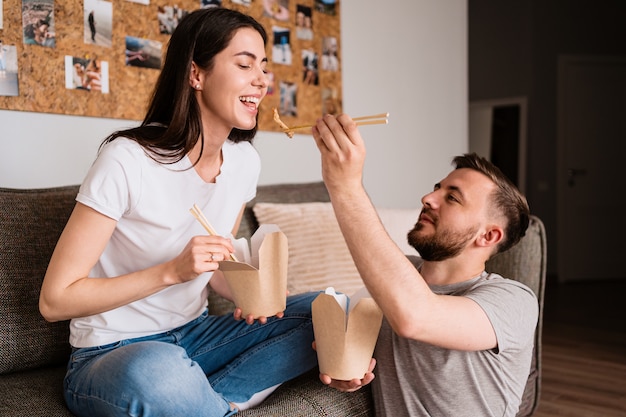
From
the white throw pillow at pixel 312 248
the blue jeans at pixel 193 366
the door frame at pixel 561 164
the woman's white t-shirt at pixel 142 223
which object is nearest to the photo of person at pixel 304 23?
the white throw pillow at pixel 312 248

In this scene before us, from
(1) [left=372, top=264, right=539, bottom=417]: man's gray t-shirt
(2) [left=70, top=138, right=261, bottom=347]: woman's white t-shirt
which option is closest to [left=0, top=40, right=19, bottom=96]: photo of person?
(2) [left=70, top=138, right=261, bottom=347]: woman's white t-shirt

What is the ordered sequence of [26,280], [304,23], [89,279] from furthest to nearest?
[304,23], [26,280], [89,279]

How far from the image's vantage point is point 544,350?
4031 mm

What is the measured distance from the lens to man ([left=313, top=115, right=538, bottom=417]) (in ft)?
4.32

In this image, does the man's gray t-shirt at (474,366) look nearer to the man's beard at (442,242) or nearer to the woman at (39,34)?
the man's beard at (442,242)

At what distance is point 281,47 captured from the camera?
3203 millimetres

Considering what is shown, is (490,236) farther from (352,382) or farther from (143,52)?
(143,52)

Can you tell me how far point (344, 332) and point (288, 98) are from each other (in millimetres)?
1975

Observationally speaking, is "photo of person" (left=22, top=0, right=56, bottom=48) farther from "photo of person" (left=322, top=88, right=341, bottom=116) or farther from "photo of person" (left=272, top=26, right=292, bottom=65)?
"photo of person" (left=322, top=88, right=341, bottom=116)

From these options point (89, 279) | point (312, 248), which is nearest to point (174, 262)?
point (89, 279)

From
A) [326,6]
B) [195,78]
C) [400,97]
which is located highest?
[326,6]

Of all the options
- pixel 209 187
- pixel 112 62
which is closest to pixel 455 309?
pixel 209 187

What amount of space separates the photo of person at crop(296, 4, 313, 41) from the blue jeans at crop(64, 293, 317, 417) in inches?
73.7

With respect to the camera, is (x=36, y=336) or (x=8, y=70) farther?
(x=8, y=70)
